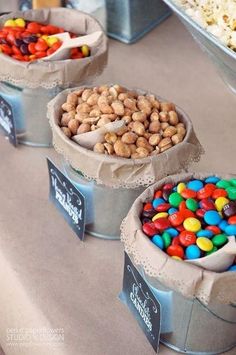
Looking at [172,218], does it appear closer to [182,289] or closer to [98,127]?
[182,289]

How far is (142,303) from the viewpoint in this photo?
65 centimetres

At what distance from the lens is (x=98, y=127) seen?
770mm

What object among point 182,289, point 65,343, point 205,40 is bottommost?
point 65,343

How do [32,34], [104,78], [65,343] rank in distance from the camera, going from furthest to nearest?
[104,78]
[32,34]
[65,343]

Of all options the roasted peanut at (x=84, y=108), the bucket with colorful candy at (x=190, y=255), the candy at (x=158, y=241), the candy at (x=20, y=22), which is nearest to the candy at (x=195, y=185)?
the bucket with colorful candy at (x=190, y=255)

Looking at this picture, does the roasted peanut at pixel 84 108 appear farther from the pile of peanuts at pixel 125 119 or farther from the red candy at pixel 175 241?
the red candy at pixel 175 241

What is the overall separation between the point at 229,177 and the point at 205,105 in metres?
0.38

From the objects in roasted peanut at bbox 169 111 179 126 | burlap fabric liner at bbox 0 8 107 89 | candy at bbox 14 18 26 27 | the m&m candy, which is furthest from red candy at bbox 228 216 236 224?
candy at bbox 14 18 26 27

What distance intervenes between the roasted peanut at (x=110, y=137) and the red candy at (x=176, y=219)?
161 millimetres

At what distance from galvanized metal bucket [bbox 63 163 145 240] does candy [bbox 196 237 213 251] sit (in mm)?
172

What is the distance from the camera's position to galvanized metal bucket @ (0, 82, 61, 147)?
91cm

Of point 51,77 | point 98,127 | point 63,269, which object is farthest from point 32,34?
point 63,269

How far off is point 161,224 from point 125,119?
212 mm

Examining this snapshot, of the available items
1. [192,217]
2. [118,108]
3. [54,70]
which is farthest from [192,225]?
[54,70]
